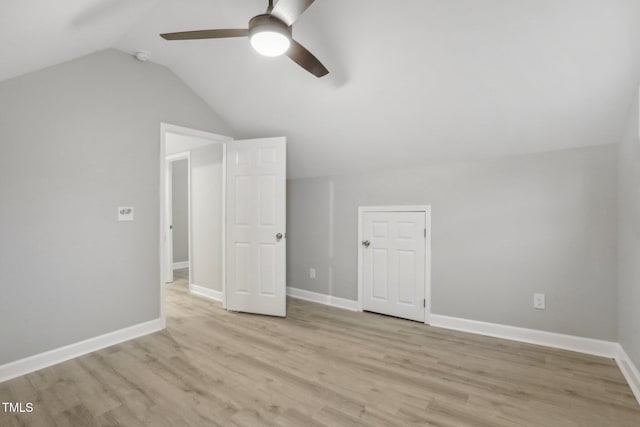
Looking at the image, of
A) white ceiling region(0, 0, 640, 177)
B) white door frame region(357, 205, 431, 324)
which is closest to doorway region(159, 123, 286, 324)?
white ceiling region(0, 0, 640, 177)

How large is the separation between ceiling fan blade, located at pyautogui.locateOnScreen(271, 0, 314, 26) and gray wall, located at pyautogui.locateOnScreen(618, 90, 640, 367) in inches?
85.8

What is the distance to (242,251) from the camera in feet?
11.8

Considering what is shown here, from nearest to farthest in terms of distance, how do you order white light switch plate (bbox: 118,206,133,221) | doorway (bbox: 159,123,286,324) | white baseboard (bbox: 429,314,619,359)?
1. white baseboard (bbox: 429,314,619,359)
2. white light switch plate (bbox: 118,206,133,221)
3. doorway (bbox: 159,123,286,324)

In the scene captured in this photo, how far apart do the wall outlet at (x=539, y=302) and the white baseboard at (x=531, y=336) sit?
0.21 m

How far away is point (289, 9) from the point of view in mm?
1514

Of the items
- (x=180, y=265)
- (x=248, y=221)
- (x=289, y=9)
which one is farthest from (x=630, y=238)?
(x=180, y=265)

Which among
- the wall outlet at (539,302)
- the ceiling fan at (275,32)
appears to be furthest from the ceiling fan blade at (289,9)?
the wall outlet at (539,302)

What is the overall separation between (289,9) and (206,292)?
3685mm

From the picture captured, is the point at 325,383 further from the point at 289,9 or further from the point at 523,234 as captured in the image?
the point at 289,9

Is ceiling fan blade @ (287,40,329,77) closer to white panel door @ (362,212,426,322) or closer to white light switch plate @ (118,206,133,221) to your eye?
white panel door @ (362,212,426,322)

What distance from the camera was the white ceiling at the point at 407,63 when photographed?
1824mm

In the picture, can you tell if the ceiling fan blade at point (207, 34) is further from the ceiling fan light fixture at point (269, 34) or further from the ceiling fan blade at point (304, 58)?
the ceiling fan blade at point (304, 58)

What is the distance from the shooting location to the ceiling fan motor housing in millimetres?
1577

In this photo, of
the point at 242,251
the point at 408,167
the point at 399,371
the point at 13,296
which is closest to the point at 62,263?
the point at 13,296
